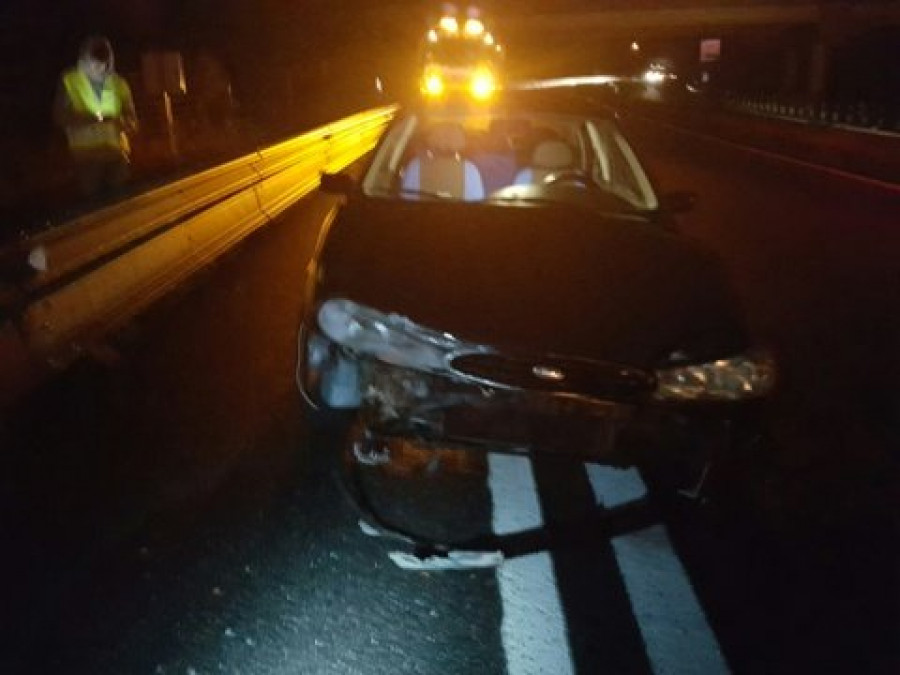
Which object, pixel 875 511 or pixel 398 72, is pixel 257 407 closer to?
pixel 875 511

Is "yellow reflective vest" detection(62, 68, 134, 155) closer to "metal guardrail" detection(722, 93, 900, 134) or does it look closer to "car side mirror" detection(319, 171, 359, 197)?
"car side mirror" detection(319, 171, 359, 197)

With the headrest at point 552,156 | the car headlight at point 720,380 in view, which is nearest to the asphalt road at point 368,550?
the car headlight at point 720,380

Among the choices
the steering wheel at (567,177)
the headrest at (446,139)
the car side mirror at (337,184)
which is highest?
the headrest at (446,139)

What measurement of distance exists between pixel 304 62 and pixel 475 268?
44.4 metres

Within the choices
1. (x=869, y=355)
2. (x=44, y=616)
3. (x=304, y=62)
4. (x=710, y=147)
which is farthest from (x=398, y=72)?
(x=44, y=616)

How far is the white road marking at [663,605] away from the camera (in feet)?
Answer: 10.8

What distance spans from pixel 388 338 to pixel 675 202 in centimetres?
246

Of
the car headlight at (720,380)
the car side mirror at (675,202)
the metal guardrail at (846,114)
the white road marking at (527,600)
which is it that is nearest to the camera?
the white road marking at (527,600)

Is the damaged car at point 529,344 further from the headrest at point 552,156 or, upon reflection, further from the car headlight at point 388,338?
the headrest at point 552,156

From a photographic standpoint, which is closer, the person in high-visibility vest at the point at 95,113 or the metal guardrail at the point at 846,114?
the person in high-visibility vest at the point at 95,113

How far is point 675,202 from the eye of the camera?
18.8ft

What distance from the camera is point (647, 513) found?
438 centimetres

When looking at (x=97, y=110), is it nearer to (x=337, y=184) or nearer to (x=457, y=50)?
(x=337, y=184)

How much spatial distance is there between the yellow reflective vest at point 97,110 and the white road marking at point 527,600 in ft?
21.6
